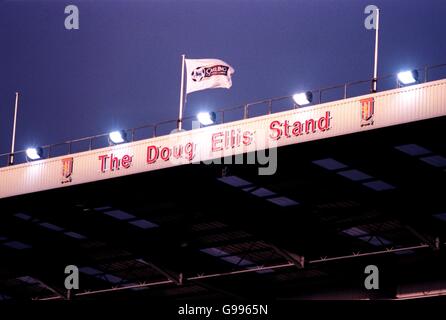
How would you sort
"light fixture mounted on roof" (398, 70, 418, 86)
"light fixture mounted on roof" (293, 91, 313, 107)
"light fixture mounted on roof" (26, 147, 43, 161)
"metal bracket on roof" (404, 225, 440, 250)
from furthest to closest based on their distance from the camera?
"light fixture mounted on roof" (26, 147, 43, 161) < "metal bracket on roof" (404, 225, 440, 250) < "light fixture mounted on roof" (293, 91, 313, 107) < "light fixture mounted on roof" (398, 70, 418, 86)

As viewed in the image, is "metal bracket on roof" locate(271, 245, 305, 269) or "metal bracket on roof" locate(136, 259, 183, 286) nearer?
"metal bracket on roof" locate(271, 245, 305, 269)

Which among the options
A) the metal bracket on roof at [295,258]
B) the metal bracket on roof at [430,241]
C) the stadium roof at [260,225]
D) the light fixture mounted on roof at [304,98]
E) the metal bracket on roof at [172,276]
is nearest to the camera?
the light fixture mounted on roof at [304,98]

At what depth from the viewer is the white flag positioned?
158 feet

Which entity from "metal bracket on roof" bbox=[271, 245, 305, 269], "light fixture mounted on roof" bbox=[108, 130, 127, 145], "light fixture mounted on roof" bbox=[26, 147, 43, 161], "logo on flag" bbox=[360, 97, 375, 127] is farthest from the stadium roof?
"light fixture mounted on roof" bbox=[26, 147, 43, 161]

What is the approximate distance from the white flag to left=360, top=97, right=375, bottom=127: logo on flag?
8.33m

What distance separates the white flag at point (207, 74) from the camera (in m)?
48.2

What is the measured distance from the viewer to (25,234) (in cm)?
5684

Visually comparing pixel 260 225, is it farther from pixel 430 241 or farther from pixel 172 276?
pixel 172 276

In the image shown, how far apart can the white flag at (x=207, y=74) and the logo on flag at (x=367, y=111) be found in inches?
328

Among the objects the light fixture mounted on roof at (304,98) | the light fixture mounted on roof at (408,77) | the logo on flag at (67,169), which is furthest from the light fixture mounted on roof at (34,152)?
the light fixture mounted on roof at (408,77)

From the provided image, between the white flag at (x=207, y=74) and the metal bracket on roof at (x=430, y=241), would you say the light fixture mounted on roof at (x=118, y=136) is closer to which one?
the white flag at (x=207, y=74)

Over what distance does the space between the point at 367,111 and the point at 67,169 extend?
15.0m

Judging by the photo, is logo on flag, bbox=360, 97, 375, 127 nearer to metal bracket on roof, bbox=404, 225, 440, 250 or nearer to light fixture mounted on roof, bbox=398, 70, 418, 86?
light fixture mounted on roof, bbox=398, 70, 418, 86
